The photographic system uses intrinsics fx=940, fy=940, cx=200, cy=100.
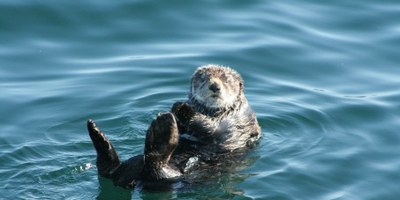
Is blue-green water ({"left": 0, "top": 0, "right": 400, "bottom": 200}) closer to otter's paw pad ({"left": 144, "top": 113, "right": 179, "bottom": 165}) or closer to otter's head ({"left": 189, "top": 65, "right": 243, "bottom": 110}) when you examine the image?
otter's paw pad ({"left": 144, "top": 113, "right": 179, "bottom": 165})

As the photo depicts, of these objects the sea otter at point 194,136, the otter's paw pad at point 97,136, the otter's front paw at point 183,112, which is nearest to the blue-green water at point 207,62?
the sea otter at point 194,136

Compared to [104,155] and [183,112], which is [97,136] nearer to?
[104,155]

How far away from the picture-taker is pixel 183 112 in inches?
334

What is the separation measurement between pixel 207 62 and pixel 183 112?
2932mm

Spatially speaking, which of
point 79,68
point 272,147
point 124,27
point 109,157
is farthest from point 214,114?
point 124,27

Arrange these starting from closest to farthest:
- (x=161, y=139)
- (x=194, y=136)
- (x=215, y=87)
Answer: (x=161, y=139) < (x=215, y=87) < (x=194, y=136)

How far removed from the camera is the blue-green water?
8.41 meters

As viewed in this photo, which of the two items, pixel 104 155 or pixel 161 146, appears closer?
pixel 161 146

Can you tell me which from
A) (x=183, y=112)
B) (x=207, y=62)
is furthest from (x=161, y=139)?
(x=207, y=62)

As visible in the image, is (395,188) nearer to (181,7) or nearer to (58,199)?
(58,199)

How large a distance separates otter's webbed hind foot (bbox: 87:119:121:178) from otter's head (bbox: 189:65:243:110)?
3.92 ft

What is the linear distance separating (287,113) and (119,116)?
177 cm

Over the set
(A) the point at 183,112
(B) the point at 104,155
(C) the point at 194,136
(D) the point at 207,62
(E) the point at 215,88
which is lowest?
(B) the point at 104,155

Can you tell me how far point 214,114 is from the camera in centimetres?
868
